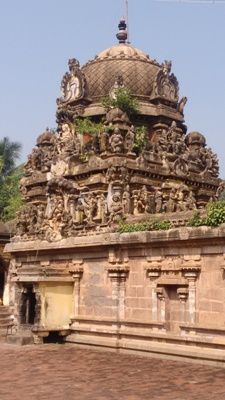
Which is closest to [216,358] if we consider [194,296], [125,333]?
[194,296]

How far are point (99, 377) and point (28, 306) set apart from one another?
21.5 feet

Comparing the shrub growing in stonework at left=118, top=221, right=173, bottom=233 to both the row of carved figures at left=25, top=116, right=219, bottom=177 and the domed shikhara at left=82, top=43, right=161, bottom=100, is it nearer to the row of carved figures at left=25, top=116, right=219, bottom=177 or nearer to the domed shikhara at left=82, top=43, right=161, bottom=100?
the row of carved figures at left=25, top=116, right=219, bottom=177

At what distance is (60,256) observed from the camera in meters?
18.1

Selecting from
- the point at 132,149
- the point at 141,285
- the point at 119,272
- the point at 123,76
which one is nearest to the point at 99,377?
the point at 141,285

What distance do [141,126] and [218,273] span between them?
10.9 meters

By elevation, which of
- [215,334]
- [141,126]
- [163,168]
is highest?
[141,126]

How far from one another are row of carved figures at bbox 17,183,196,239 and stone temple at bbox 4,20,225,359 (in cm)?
4

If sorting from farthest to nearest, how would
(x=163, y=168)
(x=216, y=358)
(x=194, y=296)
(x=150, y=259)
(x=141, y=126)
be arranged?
(x=141, y=126), (x=163, y=168), (x=150, y=259), (x=194, y=296), (x=216, y=358)

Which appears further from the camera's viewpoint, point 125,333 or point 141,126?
point 141,126

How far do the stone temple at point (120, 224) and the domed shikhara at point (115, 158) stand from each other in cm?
5

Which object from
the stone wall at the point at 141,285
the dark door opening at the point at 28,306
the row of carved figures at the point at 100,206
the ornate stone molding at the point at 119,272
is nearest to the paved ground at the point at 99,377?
the stone wall at the point at 141,285

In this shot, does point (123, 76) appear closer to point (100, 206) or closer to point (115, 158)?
point (115, 158)

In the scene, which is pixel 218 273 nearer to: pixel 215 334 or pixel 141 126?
pixel 215 334

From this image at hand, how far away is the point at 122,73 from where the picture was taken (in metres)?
23.9
